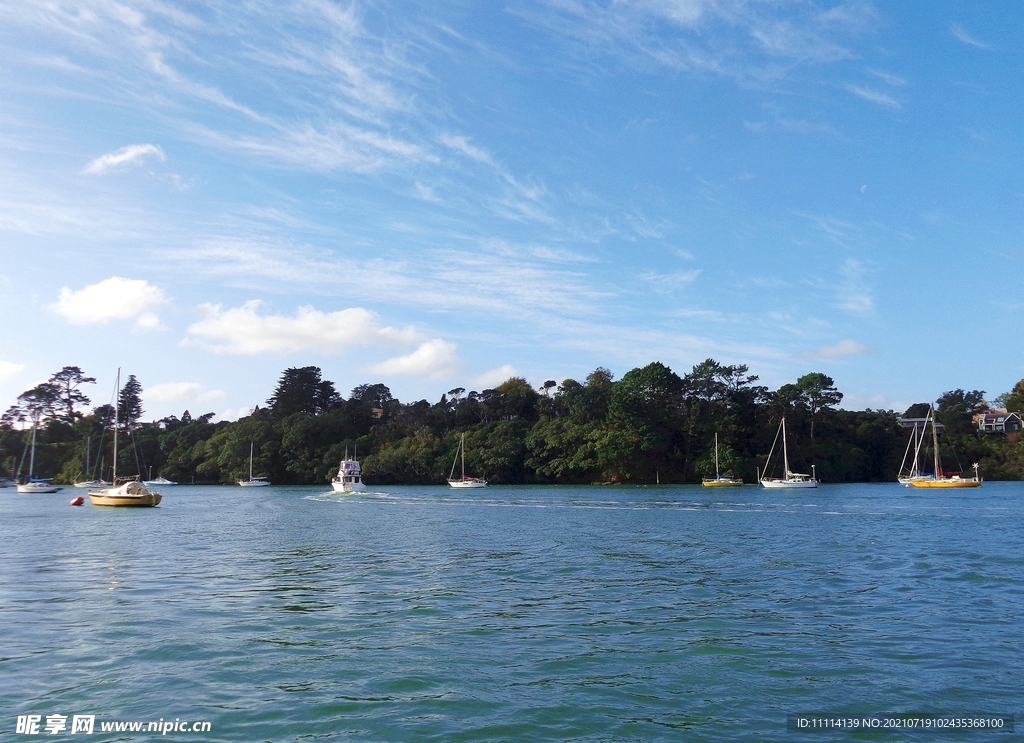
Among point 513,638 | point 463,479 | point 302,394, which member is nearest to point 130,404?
point 302,394

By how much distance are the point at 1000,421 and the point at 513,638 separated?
151063 millimetres

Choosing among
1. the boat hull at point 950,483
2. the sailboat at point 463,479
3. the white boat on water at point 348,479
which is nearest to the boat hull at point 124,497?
the white boat on water at point 348,479

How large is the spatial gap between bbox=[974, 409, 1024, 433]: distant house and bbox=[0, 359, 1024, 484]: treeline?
10.3 ft

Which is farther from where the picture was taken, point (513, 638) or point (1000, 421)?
point (1000, 421)

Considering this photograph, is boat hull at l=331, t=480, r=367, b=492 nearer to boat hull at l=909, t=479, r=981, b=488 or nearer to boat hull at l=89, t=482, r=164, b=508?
boat hull at l=89, t=482, r=164, b=508

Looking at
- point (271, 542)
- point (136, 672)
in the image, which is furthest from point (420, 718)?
point (271, 542)

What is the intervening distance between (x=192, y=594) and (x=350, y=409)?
421 ft

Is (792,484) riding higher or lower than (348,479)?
lower

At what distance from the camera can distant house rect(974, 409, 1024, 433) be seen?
445 ft

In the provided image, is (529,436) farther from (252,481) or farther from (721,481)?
(252,481)

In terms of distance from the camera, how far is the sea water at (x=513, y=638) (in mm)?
10492

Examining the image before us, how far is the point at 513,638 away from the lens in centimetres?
1463

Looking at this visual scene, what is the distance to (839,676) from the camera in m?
12.0

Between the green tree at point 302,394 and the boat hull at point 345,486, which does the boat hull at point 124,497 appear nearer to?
the boat hull at point 345,486
